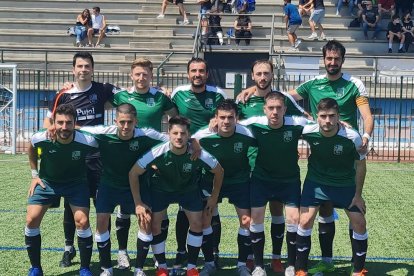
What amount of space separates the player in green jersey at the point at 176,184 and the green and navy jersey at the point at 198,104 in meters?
0.75

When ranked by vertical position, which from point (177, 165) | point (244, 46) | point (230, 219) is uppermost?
→ point (244, 46)

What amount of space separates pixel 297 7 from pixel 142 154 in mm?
19853

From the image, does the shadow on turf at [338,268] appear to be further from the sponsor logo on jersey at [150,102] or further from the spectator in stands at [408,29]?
the spectator in stands at [408,29]

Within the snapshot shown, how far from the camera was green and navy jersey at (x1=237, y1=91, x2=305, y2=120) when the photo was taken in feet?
27.9

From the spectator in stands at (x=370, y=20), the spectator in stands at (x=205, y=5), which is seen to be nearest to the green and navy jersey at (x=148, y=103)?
the spectator in stands at (x=205, y=5)

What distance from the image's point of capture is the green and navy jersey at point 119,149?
26.4 ft

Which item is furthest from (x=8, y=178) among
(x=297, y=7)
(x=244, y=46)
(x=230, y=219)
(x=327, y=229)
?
(x=297, y=7)

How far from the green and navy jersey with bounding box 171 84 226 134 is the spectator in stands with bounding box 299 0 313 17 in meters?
18.2

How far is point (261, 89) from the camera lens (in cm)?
842

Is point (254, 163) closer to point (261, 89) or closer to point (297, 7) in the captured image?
point (261, 89)

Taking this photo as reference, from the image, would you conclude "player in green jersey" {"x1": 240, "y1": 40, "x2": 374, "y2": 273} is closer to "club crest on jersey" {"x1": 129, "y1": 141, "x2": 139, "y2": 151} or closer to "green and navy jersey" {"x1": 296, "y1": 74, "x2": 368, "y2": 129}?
"green and navy jersey" {"x1": 296, "y1": 74, "x2": 368, "y2": 129}

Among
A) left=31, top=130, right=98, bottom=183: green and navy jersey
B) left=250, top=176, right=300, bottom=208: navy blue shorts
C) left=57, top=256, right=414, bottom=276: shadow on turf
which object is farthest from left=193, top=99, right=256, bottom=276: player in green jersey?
left=31, top=130, right=98, bottom=183: green and navy jersey

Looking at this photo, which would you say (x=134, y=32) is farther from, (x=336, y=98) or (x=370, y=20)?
(x=336, y=98)

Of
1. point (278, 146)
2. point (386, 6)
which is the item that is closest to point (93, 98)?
point (278, 146)
